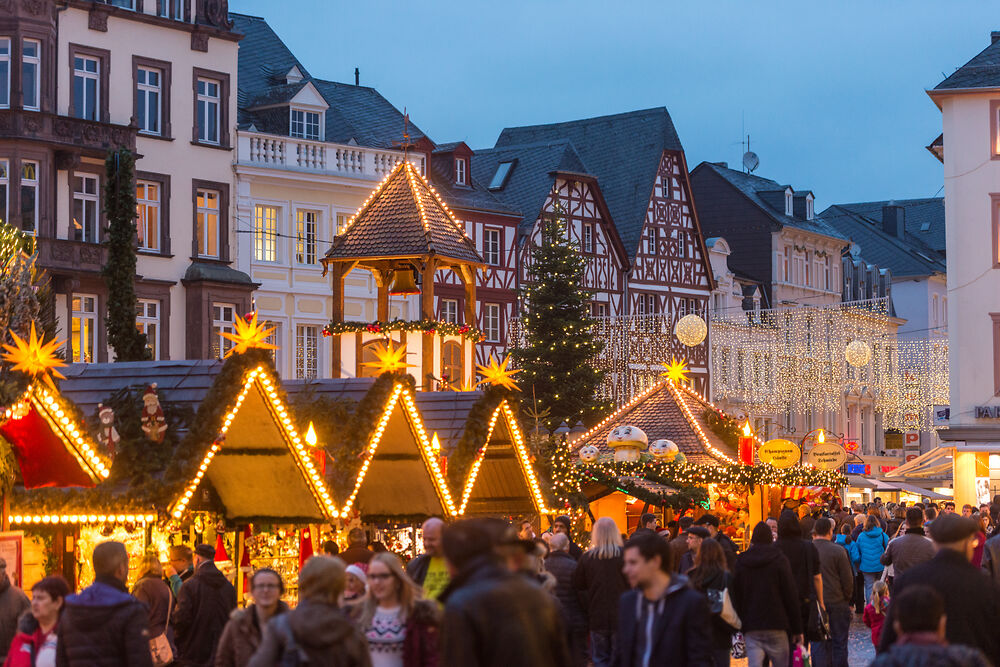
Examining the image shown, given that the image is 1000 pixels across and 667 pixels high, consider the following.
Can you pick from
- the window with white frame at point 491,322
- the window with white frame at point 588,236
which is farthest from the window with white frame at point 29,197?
the window with white frame at point 588,236

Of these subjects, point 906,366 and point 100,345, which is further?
point 906,366

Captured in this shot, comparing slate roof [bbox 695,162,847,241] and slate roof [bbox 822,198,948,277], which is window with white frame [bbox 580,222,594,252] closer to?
slate roof [bbox 695,162,847,241]

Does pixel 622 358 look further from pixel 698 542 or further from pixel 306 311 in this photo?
pixel 698 542

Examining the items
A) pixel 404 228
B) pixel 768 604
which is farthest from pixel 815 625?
pixel 404 228

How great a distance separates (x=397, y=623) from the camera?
25.4 feet

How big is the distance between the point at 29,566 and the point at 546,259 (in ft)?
96.1

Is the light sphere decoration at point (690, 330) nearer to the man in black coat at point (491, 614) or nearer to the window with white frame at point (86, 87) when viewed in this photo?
the window with white frame at point (86, 87)

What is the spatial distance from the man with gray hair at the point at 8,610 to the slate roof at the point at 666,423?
1765cm

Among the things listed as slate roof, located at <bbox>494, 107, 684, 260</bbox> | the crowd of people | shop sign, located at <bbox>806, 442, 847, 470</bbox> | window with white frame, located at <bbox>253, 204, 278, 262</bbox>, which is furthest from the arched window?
slate roof, located at <bbox>494, 107, 684, 260</bbox>

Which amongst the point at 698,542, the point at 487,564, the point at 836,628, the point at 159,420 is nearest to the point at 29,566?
the point at 159,420

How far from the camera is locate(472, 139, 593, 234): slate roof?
Answer: 164ft

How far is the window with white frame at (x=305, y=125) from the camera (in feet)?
134

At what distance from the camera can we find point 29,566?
13664 millimetres

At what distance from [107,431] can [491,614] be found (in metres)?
8.59
